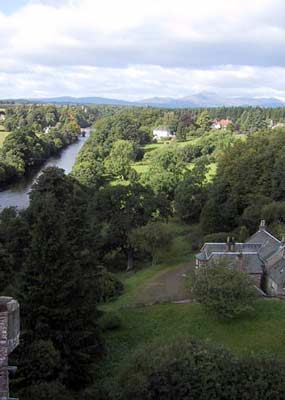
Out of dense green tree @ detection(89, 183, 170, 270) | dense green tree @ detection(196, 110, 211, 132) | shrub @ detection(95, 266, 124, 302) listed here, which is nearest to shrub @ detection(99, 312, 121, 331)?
shrub @ detection(95, 266, 124, 302)

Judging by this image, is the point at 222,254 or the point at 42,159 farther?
the point at 42,159

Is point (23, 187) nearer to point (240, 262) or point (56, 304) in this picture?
point (240, 262)

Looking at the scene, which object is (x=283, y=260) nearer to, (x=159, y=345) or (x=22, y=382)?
(x=159, y=345)

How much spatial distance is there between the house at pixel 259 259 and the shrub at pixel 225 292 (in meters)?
2.19

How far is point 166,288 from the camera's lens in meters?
36.5

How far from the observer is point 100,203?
4400 cm

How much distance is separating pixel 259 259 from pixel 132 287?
9492mm

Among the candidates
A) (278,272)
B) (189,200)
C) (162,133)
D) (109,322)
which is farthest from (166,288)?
(162,133)

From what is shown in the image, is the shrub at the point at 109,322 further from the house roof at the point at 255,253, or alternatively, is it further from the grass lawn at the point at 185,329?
the house roof at the point at 255,253

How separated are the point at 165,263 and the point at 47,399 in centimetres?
2601

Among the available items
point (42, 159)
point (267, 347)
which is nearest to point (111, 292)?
point (267, 347)

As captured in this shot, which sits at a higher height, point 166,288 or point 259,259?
point 259,259

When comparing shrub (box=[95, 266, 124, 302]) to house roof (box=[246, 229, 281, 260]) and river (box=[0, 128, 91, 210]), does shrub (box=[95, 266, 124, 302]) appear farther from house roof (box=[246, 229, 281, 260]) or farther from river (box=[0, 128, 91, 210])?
river (box=[0, 128, 91, 210])

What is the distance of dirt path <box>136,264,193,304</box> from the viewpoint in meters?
34.4
